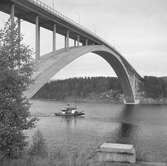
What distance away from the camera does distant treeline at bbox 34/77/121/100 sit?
118 metres

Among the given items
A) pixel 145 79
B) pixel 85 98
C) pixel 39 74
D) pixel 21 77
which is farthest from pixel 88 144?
pixel 85 98

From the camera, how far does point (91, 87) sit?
406 ft

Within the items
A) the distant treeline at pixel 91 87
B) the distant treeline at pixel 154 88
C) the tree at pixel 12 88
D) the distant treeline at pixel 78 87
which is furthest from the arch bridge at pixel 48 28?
the distant treeline at pixel 78 87

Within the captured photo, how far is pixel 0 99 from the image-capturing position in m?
8.77

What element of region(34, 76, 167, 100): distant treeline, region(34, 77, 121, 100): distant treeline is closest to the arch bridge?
region(34, 76, 167, 100): distant treeline

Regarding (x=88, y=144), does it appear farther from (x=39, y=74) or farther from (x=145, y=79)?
(x=145, y=79)

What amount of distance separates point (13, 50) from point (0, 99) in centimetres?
155

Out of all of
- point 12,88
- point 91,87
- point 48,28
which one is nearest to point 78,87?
point 91,87

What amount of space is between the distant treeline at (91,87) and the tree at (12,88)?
90.9 m

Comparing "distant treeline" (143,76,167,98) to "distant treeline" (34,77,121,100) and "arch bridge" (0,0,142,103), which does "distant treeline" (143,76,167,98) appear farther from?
"arch bridge" (0,0,142,103)

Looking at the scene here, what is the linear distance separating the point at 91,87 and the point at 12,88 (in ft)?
378

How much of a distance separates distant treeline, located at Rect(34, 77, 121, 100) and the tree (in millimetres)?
102086

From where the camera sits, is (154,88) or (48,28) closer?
(48,28)

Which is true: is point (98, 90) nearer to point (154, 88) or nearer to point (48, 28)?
point (154, 88)
